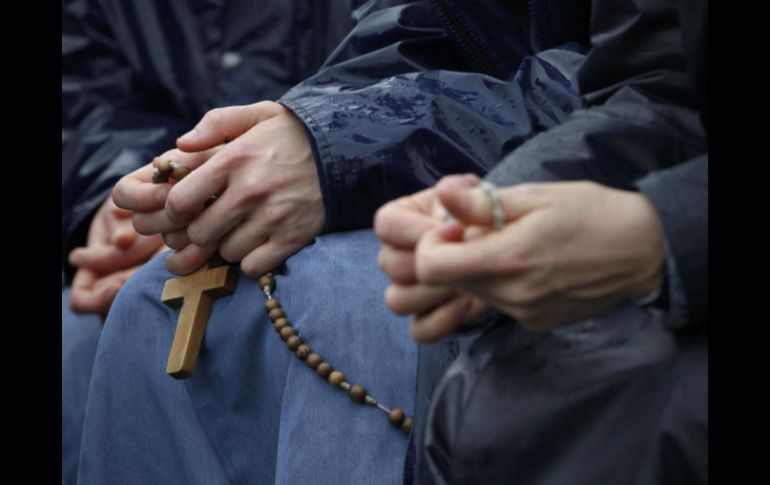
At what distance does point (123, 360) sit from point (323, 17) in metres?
1.36

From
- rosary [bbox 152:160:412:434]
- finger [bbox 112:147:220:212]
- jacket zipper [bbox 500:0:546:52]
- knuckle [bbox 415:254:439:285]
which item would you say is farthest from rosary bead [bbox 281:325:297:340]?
jacket zipper [bbox 500:0:546:52]

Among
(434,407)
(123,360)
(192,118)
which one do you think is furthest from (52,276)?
(192,118)

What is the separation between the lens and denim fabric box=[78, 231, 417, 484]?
3.76ft

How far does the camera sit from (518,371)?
89 centimetres

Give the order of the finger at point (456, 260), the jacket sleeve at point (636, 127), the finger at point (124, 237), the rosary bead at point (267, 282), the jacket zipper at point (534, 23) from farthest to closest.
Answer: the finger at point (124, 237) → the jacket zipper at point (534, 23) → the rosary bead at point (267, 282) → the jacket sleeve at point (636, 127) → the finger at point (456, 260)

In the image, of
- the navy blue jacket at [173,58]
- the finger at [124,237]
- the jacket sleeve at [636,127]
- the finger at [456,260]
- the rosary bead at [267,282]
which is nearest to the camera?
the finger at [456,260]

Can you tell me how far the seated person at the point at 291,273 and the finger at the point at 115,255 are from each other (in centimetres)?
71

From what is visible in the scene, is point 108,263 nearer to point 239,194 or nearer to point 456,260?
point 239,194

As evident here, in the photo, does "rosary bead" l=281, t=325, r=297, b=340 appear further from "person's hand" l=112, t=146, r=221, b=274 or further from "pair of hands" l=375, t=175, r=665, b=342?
"pair of hands" l=375, t=175, r=665, b=342

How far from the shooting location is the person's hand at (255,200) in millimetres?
1260

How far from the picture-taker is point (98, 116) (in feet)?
8.20

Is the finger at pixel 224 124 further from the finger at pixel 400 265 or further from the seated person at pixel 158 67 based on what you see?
the seated person at pixel 158 67

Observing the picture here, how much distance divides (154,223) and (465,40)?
0.50 m

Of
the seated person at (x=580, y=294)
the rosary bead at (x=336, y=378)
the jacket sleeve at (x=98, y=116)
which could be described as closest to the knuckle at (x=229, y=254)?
the rosary bead at (x=336, y=378)
